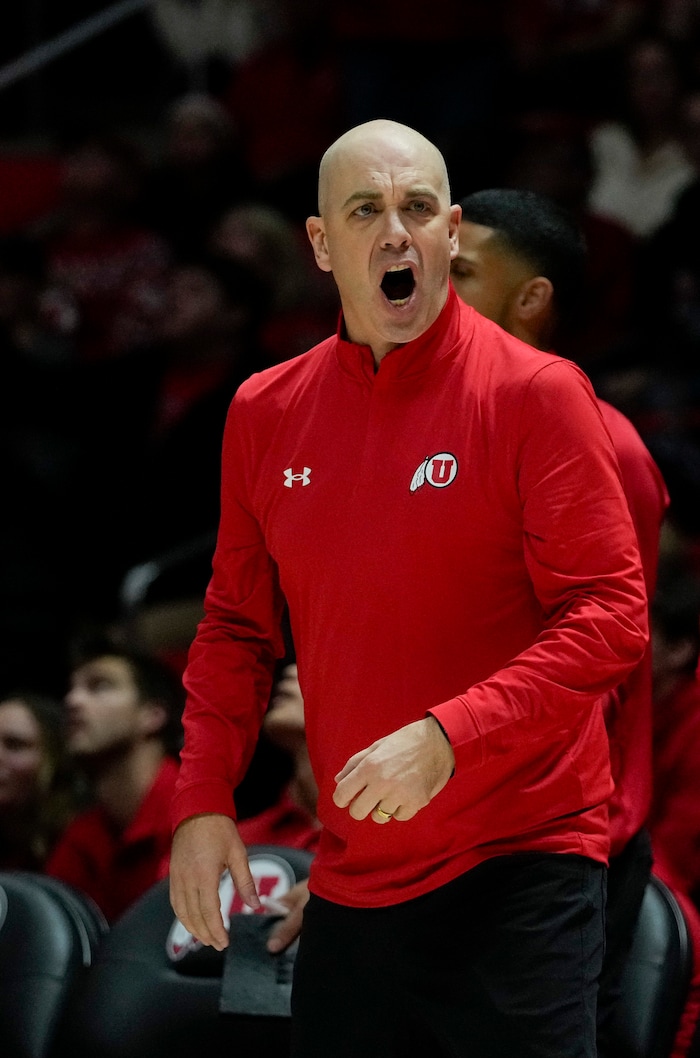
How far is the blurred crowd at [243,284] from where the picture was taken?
4.83 metres

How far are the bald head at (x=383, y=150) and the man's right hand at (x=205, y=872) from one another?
0.91 m

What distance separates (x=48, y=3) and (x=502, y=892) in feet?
23.1

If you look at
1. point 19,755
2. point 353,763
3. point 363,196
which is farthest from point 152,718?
point 353,763

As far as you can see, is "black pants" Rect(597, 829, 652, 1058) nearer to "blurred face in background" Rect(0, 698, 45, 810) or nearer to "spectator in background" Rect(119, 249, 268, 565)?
"blurred face in background" Rect(0, 698, 45, 810)

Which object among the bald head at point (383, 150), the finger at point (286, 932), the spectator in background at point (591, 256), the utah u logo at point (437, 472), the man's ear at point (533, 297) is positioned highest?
the spectator in background at point (591, 256)

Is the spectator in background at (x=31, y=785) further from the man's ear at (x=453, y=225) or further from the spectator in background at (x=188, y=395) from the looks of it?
the man's ear at (x=453, y=225)

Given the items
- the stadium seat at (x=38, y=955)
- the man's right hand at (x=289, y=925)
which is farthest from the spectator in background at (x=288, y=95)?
the man's right hand at (x=289, y=925)

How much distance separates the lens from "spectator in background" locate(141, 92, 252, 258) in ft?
22.8

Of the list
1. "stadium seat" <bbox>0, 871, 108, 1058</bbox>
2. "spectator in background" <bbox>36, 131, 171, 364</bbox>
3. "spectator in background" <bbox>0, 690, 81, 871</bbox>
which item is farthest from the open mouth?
"spectator in background" <bbox>36, 131, 171, 364</bbox>

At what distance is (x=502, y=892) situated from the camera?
85.9 inches

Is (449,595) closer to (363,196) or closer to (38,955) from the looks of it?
(363,196)

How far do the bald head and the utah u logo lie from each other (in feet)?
1.30

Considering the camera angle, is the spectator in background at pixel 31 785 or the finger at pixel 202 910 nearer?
the finger at pixel 202 910

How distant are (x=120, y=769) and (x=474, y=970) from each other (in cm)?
262
